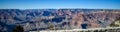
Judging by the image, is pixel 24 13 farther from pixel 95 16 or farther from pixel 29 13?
pixel 95 16

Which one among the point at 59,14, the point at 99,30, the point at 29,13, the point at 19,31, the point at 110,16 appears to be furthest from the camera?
the point at 29,13

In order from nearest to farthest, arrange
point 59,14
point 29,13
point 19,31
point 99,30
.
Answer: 1. point 19,31
2. point 99,30
3. point 59,14
4. point 29,13

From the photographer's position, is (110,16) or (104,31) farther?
(110,16)

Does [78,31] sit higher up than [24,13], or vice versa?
[78,31]

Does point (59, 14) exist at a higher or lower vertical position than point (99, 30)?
lower

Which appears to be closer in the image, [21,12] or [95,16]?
[95,16]

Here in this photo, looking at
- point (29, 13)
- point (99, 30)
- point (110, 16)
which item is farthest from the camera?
point (29, 13)

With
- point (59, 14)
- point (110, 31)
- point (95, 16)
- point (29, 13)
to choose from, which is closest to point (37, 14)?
point (29, 13)

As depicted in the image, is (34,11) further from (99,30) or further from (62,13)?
(99,30)

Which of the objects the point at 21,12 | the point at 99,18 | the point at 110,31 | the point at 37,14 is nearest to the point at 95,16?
the point at 99,18
